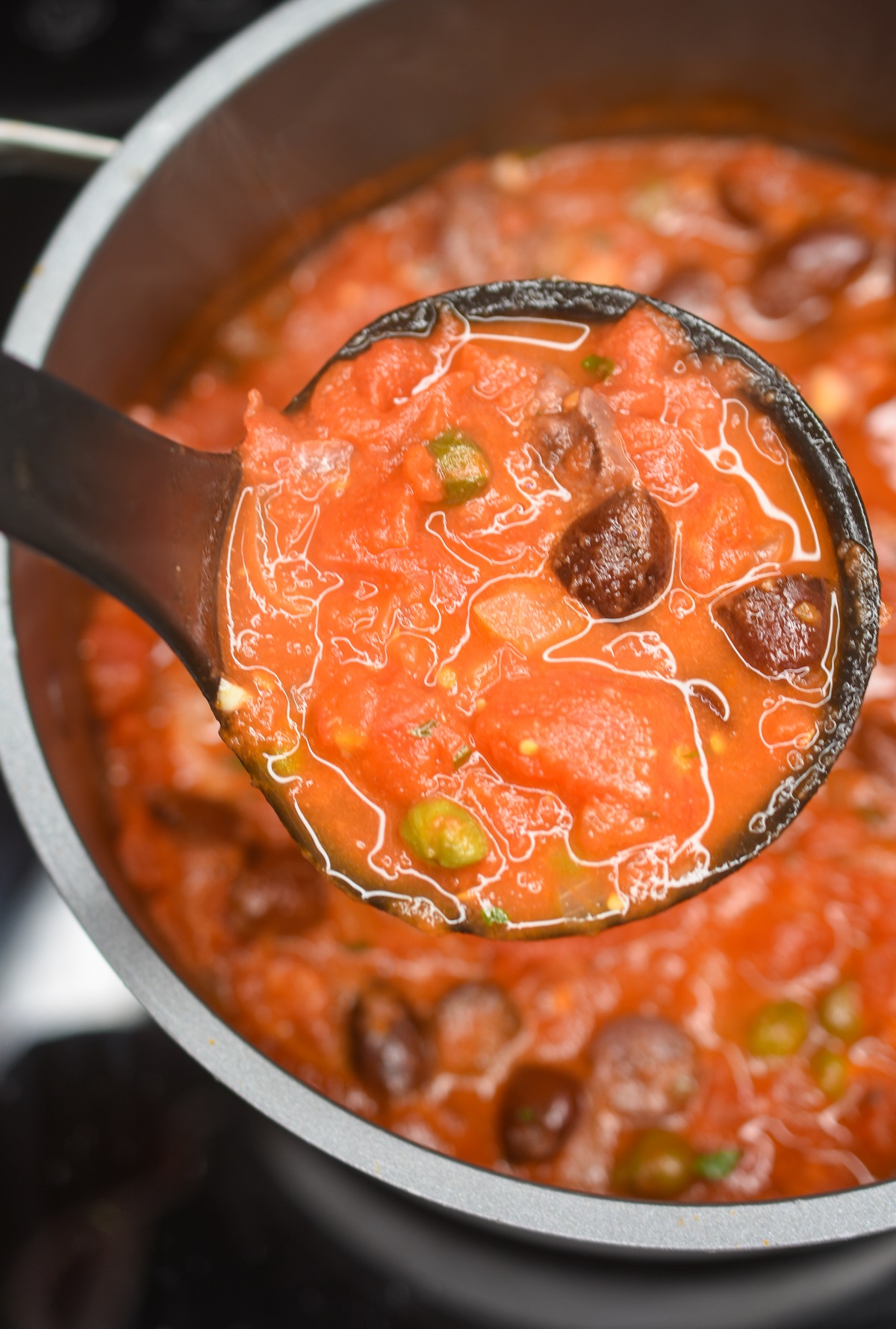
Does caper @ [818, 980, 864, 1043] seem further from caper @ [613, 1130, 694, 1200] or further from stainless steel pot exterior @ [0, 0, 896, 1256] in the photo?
stainless steel pot exterior @ [0, 0, 896, 1256]

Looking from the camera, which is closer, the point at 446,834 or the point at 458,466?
the point at 446,834

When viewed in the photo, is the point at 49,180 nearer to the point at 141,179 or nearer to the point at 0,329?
the point at 0,329

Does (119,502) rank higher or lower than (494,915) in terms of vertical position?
higher

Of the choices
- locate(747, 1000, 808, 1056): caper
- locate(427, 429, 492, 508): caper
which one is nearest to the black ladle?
locate(427, 429, 492, 508): caper

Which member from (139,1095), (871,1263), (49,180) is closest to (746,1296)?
(871,1263)

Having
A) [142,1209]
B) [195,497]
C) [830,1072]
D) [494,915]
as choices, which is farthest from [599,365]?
[142,1209]

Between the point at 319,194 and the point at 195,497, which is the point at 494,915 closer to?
the point at 195,497

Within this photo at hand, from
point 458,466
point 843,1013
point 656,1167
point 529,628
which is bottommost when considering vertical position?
point 656,1167
